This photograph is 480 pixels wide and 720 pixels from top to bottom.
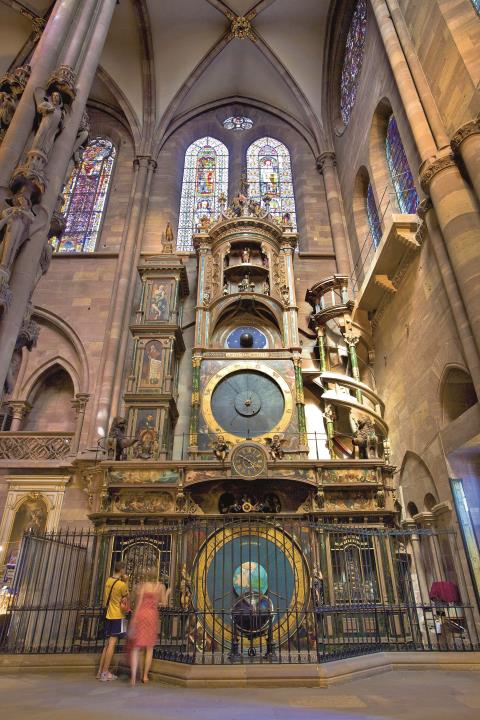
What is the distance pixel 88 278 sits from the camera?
47.2 feet

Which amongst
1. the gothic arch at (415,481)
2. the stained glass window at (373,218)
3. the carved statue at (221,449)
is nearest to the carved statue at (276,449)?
the carved statue at (221,449)

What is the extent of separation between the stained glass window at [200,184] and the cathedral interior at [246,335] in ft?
0.40

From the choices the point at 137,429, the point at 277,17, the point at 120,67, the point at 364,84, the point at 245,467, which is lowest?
the point at 245,467

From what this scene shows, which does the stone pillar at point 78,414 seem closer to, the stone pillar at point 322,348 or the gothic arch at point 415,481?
the stone pillar at point 322,348

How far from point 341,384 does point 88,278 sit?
833 cm

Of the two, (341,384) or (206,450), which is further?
(341,384)

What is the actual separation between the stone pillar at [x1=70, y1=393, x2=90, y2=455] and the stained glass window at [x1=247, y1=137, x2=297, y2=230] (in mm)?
9109

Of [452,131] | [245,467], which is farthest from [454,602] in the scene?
[452,131]

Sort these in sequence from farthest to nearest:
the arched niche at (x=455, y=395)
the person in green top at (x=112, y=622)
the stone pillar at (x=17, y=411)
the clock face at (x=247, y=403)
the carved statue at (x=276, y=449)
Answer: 1. the stone pillar at (x=17, y=411)
2. the clock face at (x=247, y=403)
3. the carved statue at (x=276, y=449)
4. the arched niche at (x=455, y=395)
5. the person in green top at (x=112, y=622)

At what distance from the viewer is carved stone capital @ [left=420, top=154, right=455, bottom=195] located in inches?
316

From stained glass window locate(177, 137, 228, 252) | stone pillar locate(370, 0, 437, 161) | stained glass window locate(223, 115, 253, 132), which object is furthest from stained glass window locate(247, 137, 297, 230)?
stone pillar locate(370, 0, 437, 161)

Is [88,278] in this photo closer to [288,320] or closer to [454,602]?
[288,320]

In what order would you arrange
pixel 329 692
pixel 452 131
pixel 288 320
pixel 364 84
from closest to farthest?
pixel 329 692
pixel 452 131
pixel 288 320
pixel 364 84

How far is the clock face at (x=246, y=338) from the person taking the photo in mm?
11799
